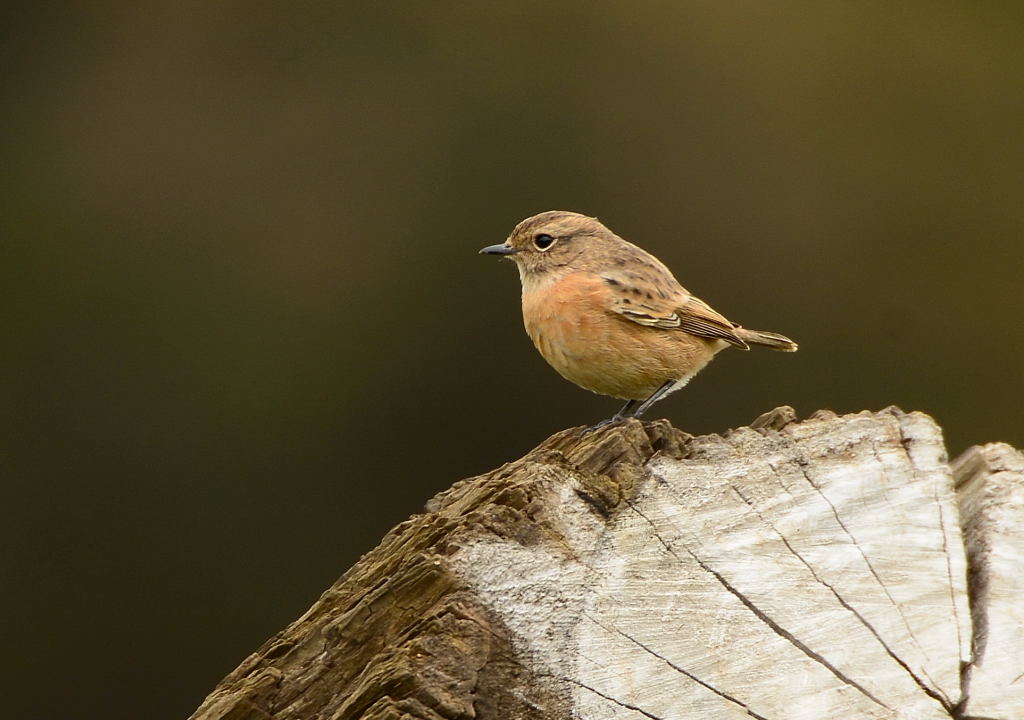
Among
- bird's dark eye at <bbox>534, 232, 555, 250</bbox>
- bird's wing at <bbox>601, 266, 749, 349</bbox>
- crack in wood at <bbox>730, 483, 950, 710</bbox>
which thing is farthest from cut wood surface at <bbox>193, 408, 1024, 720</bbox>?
bird's dark eye at <bbox>534, 232, 555, 250</bbox>

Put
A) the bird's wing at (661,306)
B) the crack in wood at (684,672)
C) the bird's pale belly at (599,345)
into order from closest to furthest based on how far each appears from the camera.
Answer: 1. the crack in wood at (684,672)
2. the bird's pale belly at (599,345)
3. the bird's wing at (661,306)

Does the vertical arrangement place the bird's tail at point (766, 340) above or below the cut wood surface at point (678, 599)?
below

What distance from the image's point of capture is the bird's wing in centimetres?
647

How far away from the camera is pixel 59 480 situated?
9.46m

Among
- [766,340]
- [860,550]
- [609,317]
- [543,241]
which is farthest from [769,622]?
[543,241]

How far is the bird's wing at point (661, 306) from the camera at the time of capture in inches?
255

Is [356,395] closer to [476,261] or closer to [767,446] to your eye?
[476,261]

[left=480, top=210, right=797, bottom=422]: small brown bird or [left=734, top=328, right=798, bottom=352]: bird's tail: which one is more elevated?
[left=480, top=210, right=797, bottom=422]: small brown bird

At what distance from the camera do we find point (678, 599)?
11.5 ft

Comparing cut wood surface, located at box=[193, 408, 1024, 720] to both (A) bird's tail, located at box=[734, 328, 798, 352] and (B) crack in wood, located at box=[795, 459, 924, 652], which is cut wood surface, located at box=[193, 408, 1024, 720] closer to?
(B) crack in wood, located at box=[795, 459, 924, 652]

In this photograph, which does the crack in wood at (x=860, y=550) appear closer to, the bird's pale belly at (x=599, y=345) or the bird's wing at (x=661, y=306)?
the bird's pale belly at (x=599, y=345)

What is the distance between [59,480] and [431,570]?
22.1 feet

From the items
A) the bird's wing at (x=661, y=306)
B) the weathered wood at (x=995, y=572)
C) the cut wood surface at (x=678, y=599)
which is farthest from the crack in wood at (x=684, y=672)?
the bird's wing at (x=661, y=306)

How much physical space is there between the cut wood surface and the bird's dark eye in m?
3.22
